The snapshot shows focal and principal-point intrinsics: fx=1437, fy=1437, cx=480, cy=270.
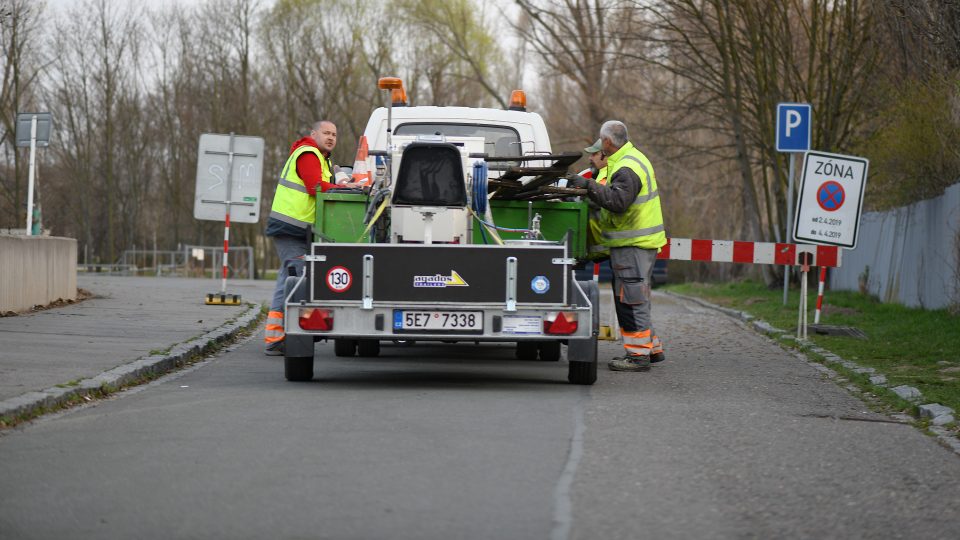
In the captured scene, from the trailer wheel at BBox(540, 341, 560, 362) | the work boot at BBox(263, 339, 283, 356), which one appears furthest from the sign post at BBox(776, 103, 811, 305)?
the work boot at BBox(263, 339, 283, 356)

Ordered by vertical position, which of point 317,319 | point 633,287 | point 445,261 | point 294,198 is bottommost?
point 317,319

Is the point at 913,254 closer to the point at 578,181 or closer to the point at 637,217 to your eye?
the point at 637,217

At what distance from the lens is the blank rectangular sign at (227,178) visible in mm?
22406

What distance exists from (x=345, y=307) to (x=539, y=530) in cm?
507

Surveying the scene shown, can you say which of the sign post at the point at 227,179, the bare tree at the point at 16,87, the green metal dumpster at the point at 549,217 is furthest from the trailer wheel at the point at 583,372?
the bare tree at the point at 16,87

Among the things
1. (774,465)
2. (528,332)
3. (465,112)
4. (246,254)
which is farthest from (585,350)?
(246,254)

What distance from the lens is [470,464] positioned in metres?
7.15

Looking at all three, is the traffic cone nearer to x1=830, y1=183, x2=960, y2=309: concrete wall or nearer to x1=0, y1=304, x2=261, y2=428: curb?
x1=0, y1=304, x2=261, y2=428: curb

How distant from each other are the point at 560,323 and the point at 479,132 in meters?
4.58

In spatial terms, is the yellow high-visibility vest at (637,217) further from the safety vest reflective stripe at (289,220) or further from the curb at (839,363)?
the safety vest reflective stripe at (289,220)

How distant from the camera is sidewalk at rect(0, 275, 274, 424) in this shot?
984 centimetres

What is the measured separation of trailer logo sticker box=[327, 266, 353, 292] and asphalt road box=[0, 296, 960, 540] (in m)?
0.76

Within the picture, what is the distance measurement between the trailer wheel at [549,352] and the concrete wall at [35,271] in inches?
263

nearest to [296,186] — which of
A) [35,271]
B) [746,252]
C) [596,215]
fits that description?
[596,215]
